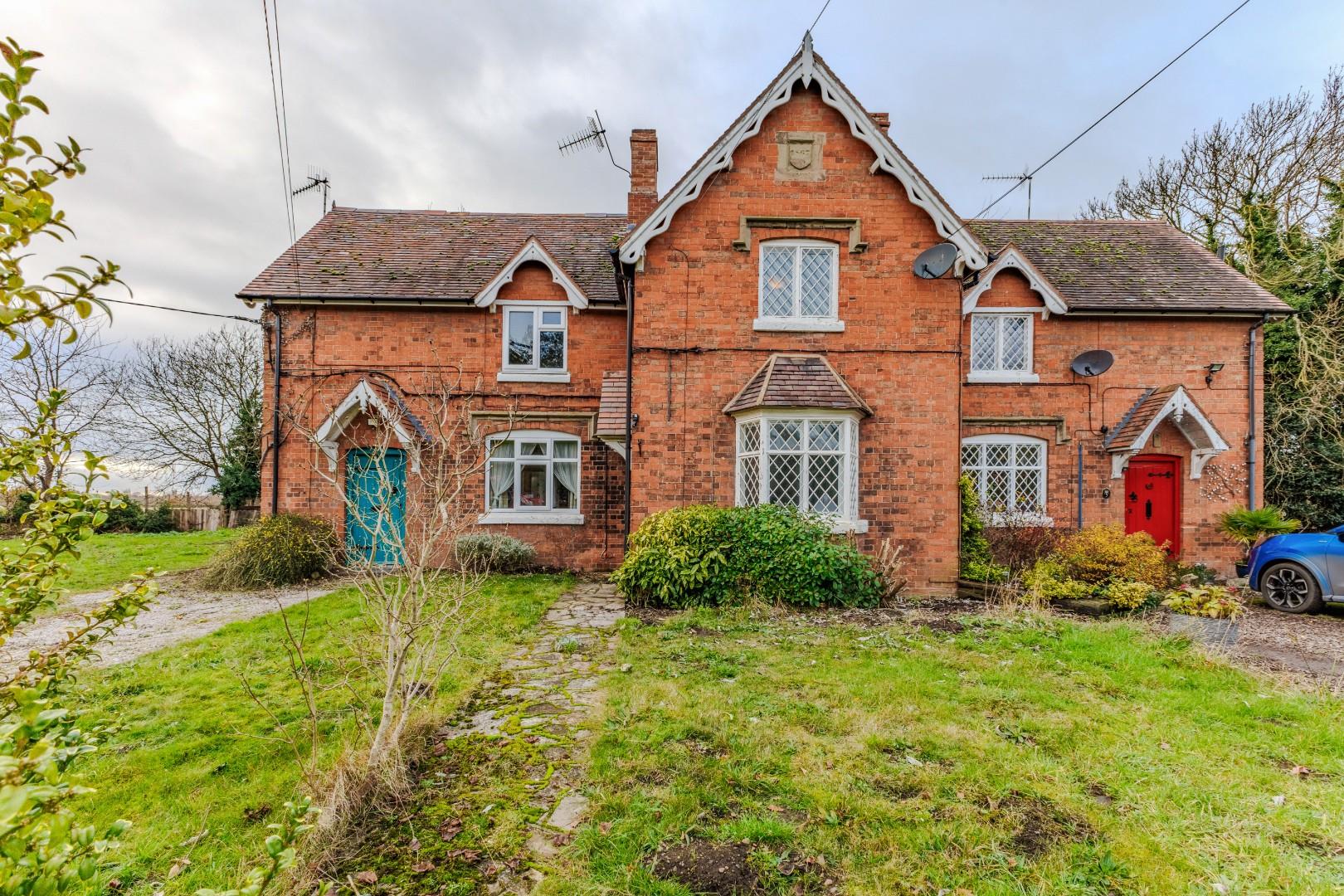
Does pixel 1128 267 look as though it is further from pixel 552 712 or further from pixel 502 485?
pixel 552 712

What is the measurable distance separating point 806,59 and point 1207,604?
995 cm

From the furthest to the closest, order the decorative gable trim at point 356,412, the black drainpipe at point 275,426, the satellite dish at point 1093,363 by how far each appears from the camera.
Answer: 1. the black drainpipe at point 275,426
2. the satellite dish at point 1093,363
3. the decorative gable trim at point 356,412

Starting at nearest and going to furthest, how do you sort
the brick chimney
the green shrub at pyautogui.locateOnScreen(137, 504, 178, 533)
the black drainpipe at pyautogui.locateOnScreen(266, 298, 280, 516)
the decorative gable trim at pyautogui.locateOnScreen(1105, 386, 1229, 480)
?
the decorative gable trim at pyautogui.locateOnScreen(1105, 386, 1229, 480) < the black drainpipe at pyautogui.locateOnScreen(266, 298, 280, 516) < the brick chimney < the green shrub at pyautogui.locateOnScreen(137, 504, 178, 533)

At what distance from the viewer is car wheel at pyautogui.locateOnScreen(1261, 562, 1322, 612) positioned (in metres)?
9.24

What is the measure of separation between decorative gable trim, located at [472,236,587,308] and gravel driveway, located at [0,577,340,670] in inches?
248

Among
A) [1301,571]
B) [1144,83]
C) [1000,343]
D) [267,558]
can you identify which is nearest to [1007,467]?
[1000,343]

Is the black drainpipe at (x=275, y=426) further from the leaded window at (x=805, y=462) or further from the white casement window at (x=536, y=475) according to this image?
the leaded window at (x=805, y=462)

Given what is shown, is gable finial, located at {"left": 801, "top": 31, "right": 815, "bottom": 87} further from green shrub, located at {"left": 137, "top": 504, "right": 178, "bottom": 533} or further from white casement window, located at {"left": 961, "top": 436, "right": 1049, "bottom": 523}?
green shrub, located at {"left": 137, "top": 504, "right": 178, "bottom": 533}

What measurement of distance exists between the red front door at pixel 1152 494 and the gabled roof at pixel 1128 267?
127 inches

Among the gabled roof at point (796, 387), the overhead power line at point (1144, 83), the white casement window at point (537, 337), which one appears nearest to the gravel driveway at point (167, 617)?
the white casement window at point (537, 337)

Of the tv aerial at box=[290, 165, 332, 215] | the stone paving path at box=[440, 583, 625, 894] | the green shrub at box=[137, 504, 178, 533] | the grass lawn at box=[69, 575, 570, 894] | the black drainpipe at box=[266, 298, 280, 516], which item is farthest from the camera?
the green shrub at box=[137, 504, 178, 533]

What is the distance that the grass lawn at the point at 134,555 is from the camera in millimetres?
10875

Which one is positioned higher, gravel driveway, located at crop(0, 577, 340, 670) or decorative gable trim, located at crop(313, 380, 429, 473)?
decorative gable trim, located at crop(313, 380, 429, 473)

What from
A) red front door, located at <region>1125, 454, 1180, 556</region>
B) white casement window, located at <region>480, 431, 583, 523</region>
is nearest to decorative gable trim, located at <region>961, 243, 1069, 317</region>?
red front door, located at <region>1125, 454, 1180, 556</region>
